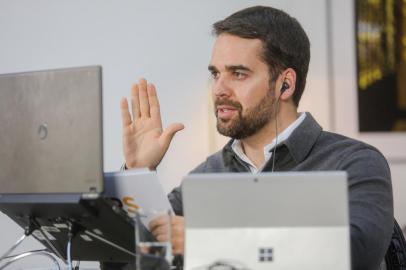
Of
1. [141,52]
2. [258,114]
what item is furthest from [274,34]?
[141,52]

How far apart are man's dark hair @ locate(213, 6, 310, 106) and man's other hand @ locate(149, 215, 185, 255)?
75 centimetres

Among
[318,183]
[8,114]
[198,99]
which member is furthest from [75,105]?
[198,99]

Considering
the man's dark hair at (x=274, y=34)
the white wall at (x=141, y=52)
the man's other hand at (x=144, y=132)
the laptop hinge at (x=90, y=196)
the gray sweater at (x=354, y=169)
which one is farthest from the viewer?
the white wall at (x=141, y=52)

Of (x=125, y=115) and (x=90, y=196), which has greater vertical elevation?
(x=125, y=115)

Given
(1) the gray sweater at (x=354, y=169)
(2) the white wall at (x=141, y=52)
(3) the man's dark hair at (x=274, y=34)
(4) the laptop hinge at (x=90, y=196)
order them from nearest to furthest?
(4) the laptop hinge at (x=90, y=196), (1) the gray sweater at (x=354, y=169), (3) the man's dark hair at (x=274, y=34), (2) the white wall at (x=141, y=52)

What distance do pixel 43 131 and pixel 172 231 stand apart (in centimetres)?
32

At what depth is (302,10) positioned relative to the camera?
2.74m

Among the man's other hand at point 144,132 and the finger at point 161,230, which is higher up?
the man's other hand at point 144,132

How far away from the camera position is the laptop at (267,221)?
1.02 metres

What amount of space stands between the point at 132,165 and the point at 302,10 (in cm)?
139

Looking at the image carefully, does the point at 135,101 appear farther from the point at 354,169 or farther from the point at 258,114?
the point at 354,169

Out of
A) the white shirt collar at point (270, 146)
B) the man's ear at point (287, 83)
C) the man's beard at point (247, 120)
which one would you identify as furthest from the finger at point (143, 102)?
the man's ear at point (287, 83)

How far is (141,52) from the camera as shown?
280 cm

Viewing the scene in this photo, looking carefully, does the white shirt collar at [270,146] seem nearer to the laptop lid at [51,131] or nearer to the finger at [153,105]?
the finger at [153,105]
